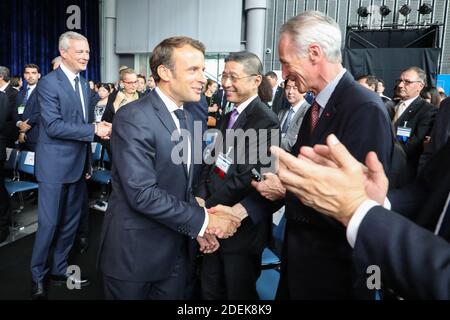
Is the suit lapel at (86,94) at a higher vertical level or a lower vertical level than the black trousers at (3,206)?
higher

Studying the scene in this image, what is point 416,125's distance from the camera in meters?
3.85

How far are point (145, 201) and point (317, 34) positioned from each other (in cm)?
92

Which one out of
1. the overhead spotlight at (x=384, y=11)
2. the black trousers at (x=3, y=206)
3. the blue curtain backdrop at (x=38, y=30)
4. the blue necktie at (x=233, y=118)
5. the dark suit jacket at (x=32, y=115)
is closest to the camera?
the blue necktie at (x=233, y=118)

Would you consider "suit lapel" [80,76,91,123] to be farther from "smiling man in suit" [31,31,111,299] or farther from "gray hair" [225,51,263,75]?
"gray hair" [225,51,263,75]

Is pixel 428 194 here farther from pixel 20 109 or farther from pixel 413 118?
pixel 20 109

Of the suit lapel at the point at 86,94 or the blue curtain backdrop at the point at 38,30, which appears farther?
the blue curtain backdrop at the point at 38,30

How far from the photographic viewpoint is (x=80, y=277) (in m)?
2.86

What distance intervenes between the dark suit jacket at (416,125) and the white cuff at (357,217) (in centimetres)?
337

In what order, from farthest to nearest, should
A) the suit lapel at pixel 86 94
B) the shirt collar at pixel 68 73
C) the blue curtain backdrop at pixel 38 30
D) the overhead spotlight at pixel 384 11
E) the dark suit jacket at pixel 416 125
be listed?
the blue curtain backdrop at pixel 38 30 < the overhead spotlight at pixel 384 11 < the dark suit jacket at pixel 416 125 < the suit lapel at pixel 86 94 < the shirt collar at pixel 68 73

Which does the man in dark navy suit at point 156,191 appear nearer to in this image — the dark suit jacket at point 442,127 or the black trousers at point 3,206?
the dark suit jacket at point 442,127

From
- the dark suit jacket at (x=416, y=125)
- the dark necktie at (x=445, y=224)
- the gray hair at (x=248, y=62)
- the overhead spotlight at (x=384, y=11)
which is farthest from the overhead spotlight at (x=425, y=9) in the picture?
the dark necktie at (x=445, y=224)

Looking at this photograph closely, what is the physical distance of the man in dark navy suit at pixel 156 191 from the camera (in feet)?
4.71
